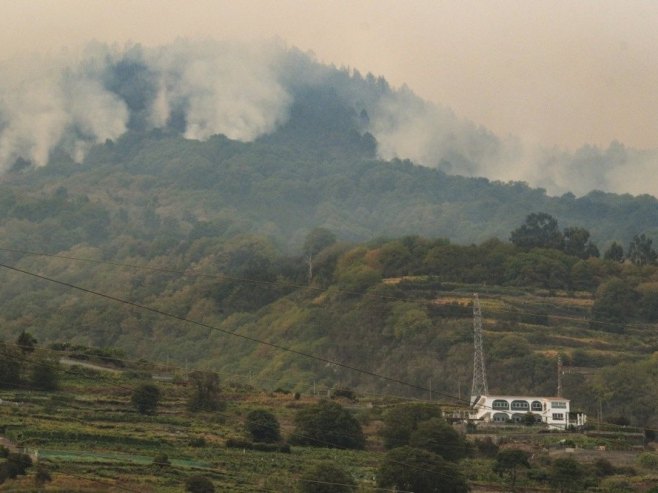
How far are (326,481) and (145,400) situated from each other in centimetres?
2185

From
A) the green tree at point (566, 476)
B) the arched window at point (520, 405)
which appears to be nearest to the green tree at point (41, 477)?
the green tree at point (566, 476)

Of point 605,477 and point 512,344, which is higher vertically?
point 512,344

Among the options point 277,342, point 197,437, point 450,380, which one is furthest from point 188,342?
point 197,437

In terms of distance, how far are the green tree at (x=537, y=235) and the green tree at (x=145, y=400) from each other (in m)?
78.7

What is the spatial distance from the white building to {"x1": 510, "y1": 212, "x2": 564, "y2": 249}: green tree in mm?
55758

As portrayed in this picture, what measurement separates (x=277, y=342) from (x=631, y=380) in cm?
3239

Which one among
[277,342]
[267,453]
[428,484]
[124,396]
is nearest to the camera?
[428,484]

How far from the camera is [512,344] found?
4887 inches

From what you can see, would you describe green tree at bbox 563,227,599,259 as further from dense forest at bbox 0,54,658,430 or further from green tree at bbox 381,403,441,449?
green tree at bbox 381,403,441,449

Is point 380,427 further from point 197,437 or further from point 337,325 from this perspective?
point 337,325

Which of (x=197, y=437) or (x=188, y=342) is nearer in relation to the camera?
(x=197, y=437)

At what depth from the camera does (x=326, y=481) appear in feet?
217

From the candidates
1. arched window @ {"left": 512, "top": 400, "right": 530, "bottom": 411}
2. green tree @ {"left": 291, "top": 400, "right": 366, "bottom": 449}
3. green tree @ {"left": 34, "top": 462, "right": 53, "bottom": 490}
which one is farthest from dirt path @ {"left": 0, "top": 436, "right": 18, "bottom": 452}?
arched window @ {"left": 512, "top": 400, "right": 530, "bottom": 411}

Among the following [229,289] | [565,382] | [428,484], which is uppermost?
[229,289]
